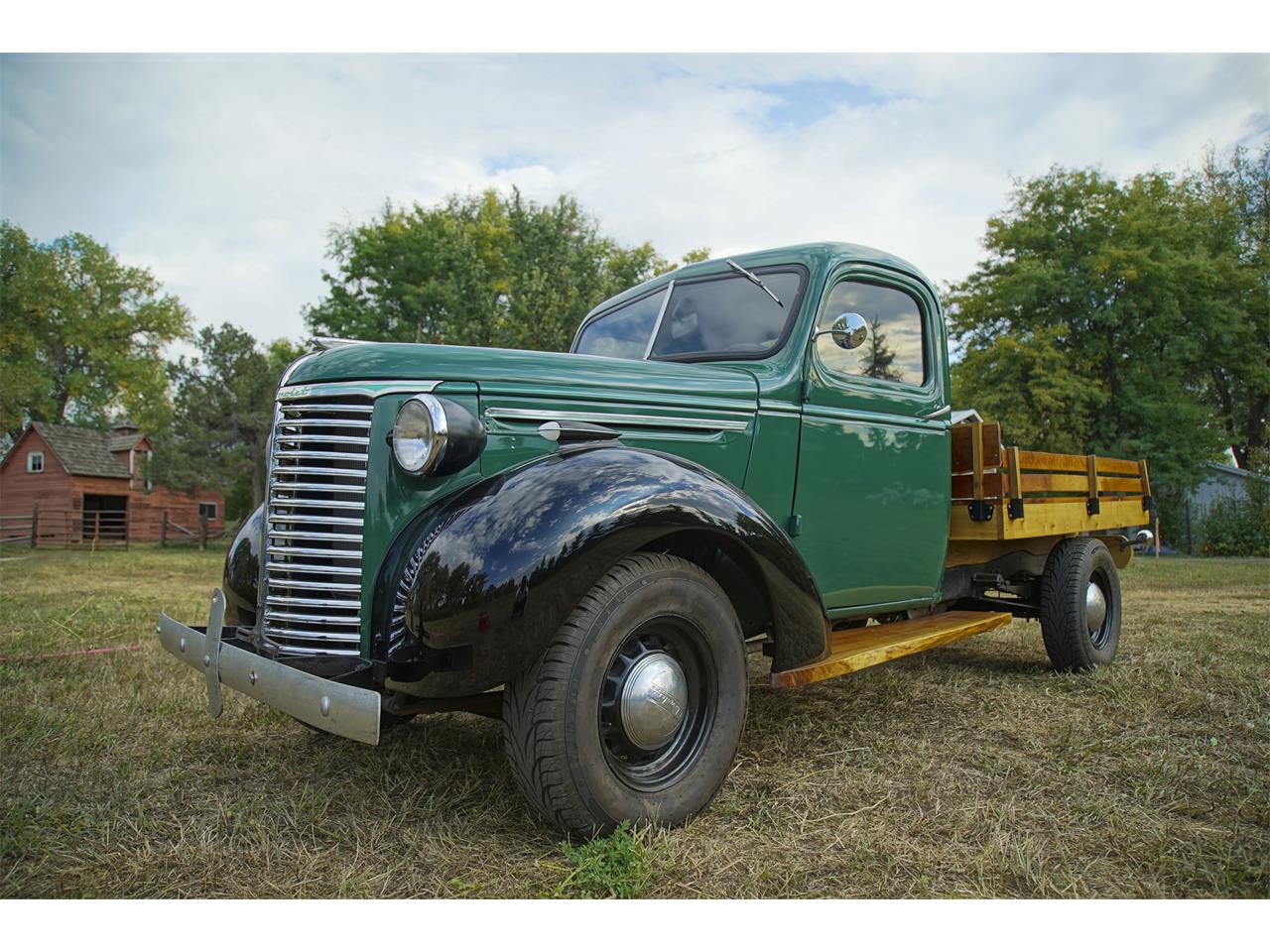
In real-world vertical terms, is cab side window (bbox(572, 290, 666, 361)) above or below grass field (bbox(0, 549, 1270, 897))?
above

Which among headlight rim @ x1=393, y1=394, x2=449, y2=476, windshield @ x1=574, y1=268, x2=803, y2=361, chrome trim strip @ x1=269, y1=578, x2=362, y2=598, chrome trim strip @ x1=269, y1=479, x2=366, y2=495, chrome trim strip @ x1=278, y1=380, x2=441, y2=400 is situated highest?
windshield @ x1=574, y1=268, x2=803, y2=361

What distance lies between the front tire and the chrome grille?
0.61 metres

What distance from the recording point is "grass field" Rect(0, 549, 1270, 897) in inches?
87.9

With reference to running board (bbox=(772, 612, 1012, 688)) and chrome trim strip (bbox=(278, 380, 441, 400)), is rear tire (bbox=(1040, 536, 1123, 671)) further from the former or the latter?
chrome trim strip (bbox=(278, 380, 441, 400))

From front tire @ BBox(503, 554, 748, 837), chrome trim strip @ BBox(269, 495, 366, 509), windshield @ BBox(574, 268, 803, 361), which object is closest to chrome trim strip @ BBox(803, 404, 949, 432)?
windshield @ BBox(574, 268, 803, 361)

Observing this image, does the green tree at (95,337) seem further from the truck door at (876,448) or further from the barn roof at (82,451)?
the truck door at (876,448)

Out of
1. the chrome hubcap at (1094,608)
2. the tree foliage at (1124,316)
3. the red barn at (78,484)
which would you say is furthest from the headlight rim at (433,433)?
the red barn at (78,484)

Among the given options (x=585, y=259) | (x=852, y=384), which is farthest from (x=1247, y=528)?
(x=852, y=384)

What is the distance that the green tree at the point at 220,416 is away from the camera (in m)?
22.3

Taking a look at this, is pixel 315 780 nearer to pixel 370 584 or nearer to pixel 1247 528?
pixel 370 584

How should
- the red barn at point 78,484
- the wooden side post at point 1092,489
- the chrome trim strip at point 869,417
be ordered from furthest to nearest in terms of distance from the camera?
1. the red barn at point 78,484
2. the wooden side post at point 1092,489
3. the chrome trim strip at point 869,417

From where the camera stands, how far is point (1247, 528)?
17.6 meters

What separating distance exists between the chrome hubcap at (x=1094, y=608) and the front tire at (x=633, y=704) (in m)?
3.15

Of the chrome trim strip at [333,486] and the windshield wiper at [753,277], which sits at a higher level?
the windshield wiper at [753,277]
